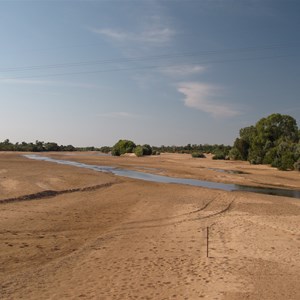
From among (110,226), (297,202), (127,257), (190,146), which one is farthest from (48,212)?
(190,146)

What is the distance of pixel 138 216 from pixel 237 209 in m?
6.40

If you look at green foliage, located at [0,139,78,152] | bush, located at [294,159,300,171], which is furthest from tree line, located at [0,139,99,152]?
bush, located at [294,159,300,171]

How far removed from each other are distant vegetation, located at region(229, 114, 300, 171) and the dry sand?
126 ft

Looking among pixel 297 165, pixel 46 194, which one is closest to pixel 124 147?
pixel 297 165

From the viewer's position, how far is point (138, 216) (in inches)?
693

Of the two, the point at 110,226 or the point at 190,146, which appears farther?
the point at 190,146

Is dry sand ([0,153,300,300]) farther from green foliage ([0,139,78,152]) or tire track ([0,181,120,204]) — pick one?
green foliage ([0,139,78,152])

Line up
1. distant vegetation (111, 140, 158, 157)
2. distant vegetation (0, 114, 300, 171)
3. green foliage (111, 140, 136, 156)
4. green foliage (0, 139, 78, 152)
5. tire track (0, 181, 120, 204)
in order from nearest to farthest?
tire track (0, 181, 120, 204)
distant vegetation (0, 114, 300, 171)
distant vegetation (111, 140, 158, 157)
green foliage (111, 140, 136, 156)
green foliage (0, 139, 78, 152)

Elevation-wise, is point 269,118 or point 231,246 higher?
point 269,118

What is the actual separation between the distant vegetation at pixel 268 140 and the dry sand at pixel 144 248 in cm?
3840

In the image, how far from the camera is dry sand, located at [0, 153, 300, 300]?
29.6ft

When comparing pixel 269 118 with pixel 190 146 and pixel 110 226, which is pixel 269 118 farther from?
pixel 190 146

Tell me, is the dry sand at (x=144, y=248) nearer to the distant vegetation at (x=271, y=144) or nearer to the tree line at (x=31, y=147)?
the distant vegetation at (x=271, y=144)

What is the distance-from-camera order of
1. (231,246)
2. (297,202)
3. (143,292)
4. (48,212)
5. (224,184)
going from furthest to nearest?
(224,184)
(297,202)
(48,212)
(231,246)
(143,292)
